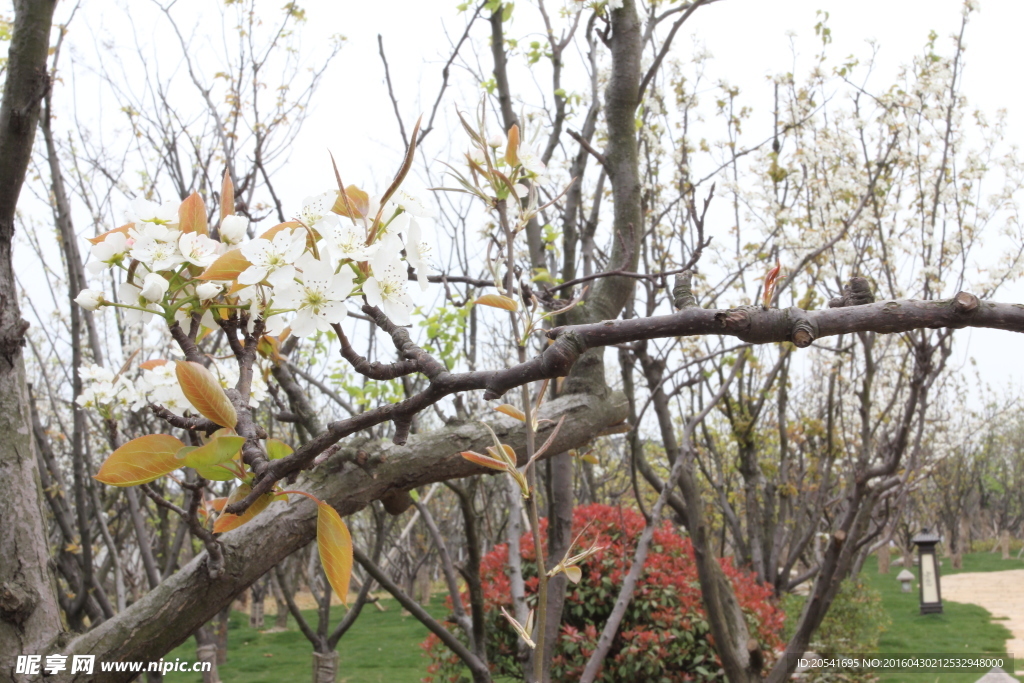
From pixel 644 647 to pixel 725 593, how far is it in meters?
0.64

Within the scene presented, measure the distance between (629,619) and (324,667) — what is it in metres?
1.74

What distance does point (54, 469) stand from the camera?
2.94m

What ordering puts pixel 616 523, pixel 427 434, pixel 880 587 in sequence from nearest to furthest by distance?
pixel 427 434, pixel 616 523, pixel 880 587

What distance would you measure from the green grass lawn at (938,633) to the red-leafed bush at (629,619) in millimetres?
2767

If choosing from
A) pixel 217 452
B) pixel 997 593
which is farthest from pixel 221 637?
pixel 997 593

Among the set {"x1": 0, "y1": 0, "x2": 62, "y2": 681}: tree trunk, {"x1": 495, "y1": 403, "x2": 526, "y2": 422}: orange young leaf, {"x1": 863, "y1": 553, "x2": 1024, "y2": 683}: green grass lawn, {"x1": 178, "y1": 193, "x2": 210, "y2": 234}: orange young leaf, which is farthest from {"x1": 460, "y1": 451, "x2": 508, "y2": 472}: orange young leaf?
{"x1": 863, "y1": 553, "x2": 1024, "y2": 683}: green grass lawn

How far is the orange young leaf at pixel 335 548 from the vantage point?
2.33 feet

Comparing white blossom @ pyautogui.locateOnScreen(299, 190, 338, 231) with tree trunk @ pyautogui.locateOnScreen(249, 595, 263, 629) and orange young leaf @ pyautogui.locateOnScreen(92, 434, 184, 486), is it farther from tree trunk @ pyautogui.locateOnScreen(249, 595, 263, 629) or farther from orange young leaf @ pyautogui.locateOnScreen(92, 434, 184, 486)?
tree trunk @ pyautogui.locateOnScreen(249, 595, 263, 629)

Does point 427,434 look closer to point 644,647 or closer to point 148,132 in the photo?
point 644,647

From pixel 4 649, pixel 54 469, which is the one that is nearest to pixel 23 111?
pixel 4 649

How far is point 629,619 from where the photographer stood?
13.3 ft

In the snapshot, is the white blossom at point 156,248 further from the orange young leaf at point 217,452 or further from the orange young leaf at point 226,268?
the orange young leaf at point 217,452

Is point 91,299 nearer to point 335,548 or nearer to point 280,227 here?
point 280,227

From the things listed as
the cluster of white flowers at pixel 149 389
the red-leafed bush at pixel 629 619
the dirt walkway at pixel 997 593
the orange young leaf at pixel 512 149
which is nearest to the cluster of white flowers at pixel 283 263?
the orange young leaf at pixel 512 149
